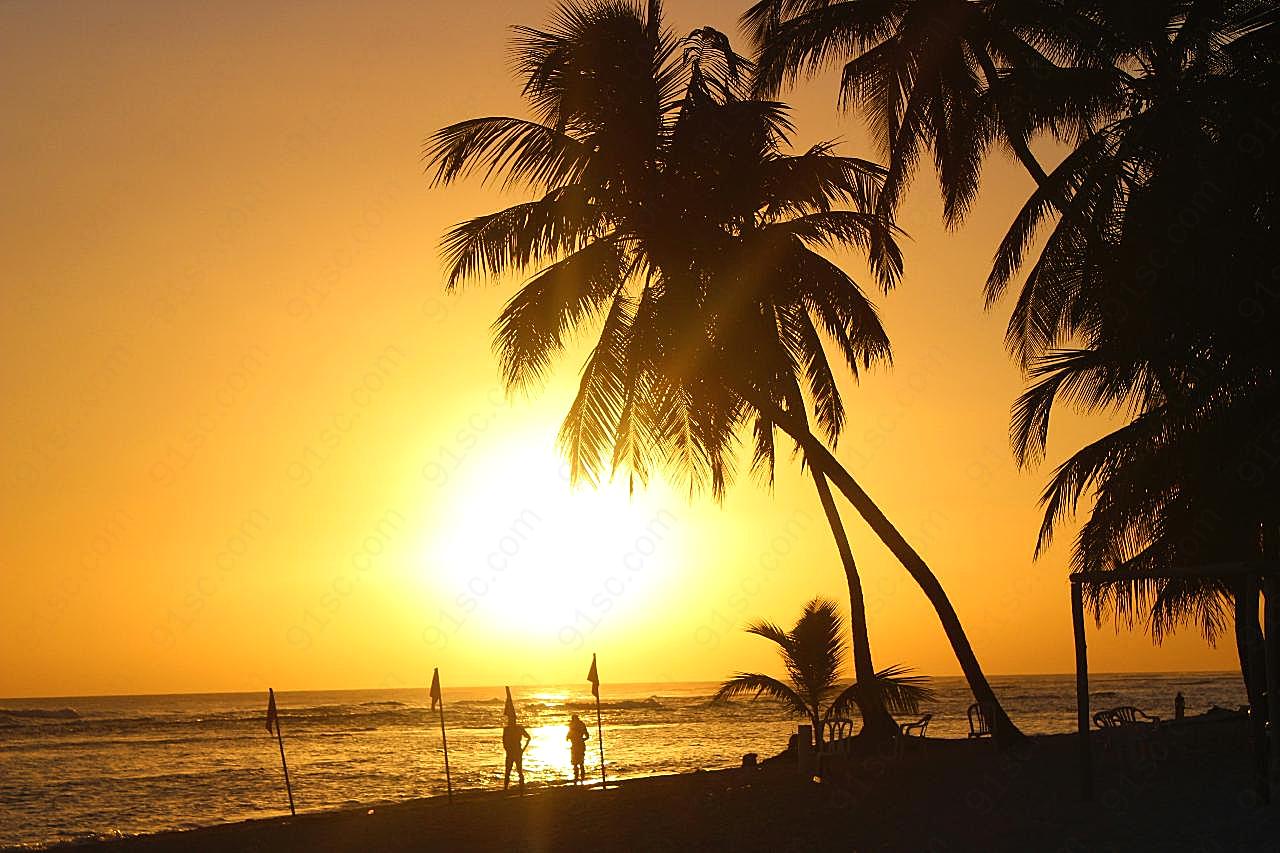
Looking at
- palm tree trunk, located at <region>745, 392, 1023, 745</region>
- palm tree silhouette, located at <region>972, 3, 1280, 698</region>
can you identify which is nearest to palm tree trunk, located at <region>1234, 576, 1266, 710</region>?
palm tree silhouette, located at <region>972, 3, 1280, 698</region>

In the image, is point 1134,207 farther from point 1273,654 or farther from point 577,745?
point 577,745

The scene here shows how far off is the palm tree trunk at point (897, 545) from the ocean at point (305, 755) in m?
17.0

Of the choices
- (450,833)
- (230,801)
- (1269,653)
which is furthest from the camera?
(230,801)

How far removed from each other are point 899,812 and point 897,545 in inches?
193

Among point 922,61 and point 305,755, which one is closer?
point 922,61

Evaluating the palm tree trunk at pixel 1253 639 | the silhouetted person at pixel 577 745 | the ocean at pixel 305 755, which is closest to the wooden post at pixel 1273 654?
the palm tree trunk at pixel 1253 639

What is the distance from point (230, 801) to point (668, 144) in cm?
2530

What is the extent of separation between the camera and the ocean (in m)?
32.9

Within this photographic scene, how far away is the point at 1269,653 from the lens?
12.1 meters

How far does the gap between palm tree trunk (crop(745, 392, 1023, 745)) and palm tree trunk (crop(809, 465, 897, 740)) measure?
1012 mm

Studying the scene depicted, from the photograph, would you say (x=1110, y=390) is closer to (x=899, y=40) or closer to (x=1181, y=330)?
(x=1181, y=330)

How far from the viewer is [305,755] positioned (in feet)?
173

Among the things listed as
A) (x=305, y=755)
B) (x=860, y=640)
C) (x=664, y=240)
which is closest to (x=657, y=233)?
(x=664, y=240)

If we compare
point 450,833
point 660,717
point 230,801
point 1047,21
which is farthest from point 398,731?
point 1047,21
